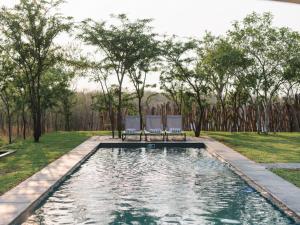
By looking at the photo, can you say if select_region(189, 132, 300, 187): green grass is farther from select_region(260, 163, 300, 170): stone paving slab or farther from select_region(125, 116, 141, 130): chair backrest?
select_region(125, 116, 141, 130): chair backrest

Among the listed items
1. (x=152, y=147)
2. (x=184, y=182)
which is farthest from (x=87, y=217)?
(x=152, y=147)

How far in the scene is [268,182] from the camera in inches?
328

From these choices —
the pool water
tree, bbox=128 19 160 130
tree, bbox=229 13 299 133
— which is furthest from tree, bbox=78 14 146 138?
the pool water

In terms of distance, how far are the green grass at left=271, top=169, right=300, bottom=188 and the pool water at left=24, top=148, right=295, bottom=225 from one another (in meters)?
0.72

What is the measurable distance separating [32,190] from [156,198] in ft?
6.03

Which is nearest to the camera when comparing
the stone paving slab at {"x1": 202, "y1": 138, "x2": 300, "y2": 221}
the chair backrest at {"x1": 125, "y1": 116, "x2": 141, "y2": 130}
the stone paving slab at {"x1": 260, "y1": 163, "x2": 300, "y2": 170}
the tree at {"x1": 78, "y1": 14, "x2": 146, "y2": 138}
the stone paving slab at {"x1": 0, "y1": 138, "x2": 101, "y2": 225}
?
the stone paving slab at {"x1": 0, "y1": 138, "x2": 101, "y2": 225}

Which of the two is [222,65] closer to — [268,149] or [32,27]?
[268,149]

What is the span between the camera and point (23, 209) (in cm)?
631

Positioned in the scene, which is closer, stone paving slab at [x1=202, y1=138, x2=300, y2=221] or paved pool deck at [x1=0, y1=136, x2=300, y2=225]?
paved pool deck at [x1=0, y1=136, x2=300, y2=225]

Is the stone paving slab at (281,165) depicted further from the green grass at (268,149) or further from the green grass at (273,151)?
the green grass at (268,149)

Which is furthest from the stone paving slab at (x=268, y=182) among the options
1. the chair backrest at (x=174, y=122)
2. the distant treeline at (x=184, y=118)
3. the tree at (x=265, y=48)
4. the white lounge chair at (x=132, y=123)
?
the distant treeline at (x=184, y=118)

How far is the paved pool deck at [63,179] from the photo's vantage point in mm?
6317

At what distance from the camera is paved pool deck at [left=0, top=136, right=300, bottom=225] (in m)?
6.32

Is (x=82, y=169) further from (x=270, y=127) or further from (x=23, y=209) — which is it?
(x=270, y=127)
